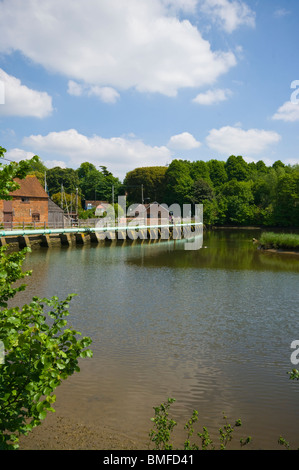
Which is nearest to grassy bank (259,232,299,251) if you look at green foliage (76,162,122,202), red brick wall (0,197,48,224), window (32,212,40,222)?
red brick wall (0,197,48,224)

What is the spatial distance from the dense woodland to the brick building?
62.8 ft

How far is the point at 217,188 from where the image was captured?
111688 millimetres

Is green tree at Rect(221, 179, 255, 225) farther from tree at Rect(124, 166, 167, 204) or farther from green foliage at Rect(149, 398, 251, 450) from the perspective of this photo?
green foliage at Rect(149, 398, 251, 450)

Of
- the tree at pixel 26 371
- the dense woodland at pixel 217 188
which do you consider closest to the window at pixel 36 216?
the dense woodland at pixel 217 188

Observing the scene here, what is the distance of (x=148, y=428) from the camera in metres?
7.57

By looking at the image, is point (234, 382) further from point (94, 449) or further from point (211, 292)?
point (211, 292)

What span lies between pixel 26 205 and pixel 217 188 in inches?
2735

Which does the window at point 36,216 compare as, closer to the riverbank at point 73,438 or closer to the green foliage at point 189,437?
the riverbank at point 73,438

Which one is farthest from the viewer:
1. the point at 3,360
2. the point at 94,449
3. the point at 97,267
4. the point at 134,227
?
the point at 134,227

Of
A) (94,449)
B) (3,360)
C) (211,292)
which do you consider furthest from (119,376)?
(211,292)

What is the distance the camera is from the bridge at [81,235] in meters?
40.8

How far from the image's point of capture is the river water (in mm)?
8219

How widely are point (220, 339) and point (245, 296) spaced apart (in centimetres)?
737
